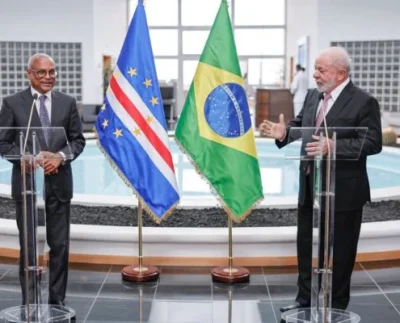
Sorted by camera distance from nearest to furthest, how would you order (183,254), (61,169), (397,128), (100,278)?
(61,169) < (100,278) < (183,254) < (397,128)

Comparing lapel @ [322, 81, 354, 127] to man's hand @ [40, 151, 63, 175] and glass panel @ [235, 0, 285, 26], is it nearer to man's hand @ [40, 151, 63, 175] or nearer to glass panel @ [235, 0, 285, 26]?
man's hand @ [40, 151, 63, 175]

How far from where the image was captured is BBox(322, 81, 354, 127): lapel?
3.62 meters

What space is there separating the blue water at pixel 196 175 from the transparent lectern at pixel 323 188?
4683mm

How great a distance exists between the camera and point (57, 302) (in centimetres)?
386

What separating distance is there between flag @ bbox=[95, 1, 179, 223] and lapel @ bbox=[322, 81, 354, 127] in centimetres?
136

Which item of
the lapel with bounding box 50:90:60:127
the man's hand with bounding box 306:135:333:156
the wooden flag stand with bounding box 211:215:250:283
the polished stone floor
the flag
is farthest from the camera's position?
the wooden flag stand with bounding box 211:215:250:283

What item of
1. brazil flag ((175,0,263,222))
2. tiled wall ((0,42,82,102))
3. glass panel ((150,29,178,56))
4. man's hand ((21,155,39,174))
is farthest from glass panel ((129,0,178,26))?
man's hand ((21,155,39,174))

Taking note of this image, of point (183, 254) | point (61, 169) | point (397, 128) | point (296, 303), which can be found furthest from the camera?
point (397, 128)

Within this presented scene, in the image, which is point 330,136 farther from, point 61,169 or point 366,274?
point 366,274

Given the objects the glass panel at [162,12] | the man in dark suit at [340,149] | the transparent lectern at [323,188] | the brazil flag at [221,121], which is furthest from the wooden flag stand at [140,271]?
the glass panel at [162,12]

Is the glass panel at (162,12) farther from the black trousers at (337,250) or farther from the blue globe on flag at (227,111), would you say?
the black trousers at (337,250)

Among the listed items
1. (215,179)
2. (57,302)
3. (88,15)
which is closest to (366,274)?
(215,179)

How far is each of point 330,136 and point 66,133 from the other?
154cm

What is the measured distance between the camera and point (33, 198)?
11.2 ft
